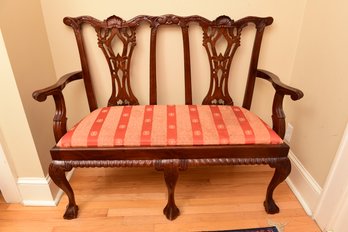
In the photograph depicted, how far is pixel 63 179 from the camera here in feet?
3.94

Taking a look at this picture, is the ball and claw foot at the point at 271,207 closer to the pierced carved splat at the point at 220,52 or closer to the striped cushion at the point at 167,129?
the striped cushion at the point at 167,129

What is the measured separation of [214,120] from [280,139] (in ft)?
1.05

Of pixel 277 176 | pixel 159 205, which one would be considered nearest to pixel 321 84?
pixel 277 176

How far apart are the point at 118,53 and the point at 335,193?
133 cm

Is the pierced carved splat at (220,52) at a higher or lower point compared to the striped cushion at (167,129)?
higher

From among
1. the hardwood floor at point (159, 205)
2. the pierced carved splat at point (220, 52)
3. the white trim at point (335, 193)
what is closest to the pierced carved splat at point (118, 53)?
the pierced carved splat at point (220, 52)

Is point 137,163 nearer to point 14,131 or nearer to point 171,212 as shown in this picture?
point 171,212

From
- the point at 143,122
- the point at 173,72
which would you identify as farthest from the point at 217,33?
the point at 143,122

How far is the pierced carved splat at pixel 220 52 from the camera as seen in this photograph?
1370mm

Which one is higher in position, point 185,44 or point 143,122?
point 185,44

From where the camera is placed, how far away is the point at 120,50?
1.46m

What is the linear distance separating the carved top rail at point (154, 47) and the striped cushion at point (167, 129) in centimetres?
18

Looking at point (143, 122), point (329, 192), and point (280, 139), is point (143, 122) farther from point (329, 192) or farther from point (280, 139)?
point (329, 192)

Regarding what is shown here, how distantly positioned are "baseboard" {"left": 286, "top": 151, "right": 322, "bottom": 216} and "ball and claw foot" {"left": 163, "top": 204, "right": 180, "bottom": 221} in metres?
0.71
